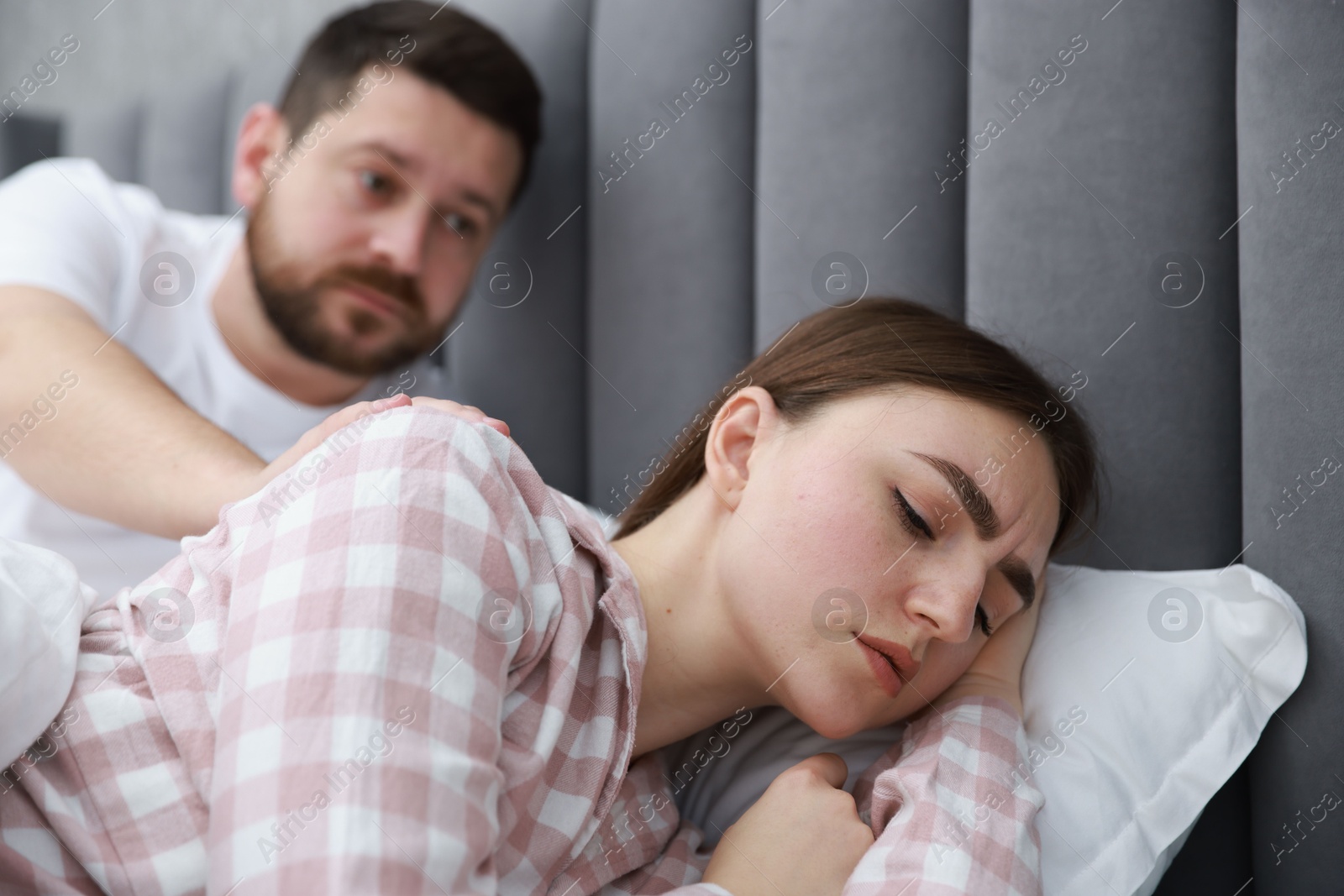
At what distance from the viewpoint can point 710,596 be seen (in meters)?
0.90

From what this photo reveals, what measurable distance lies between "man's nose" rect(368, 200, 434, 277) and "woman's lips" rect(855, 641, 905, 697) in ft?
3.30

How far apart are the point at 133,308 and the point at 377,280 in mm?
436

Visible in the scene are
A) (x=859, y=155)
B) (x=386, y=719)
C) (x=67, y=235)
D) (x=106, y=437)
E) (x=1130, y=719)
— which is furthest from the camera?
(x=67, y=235)

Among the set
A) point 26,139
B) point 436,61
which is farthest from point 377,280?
point 26,139

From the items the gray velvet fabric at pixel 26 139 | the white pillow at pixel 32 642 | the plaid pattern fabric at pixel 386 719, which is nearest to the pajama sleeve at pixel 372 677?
the plaid pattern fabric at pixel 386 719

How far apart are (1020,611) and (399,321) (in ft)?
3.54

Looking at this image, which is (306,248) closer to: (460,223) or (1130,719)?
(460,223)

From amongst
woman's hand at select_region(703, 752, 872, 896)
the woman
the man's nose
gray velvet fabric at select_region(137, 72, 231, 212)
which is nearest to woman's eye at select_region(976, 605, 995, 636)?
the woman

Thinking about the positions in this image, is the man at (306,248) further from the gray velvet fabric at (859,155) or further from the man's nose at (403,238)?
the gray velvet fabric at (859,155)

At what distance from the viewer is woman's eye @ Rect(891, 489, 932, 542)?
0.82 metres

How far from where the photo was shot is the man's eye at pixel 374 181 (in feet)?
4.84

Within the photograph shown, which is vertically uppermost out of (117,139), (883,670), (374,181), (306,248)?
(117,139)

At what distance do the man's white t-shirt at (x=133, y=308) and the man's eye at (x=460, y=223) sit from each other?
0.27 meters

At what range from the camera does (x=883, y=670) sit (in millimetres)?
837
